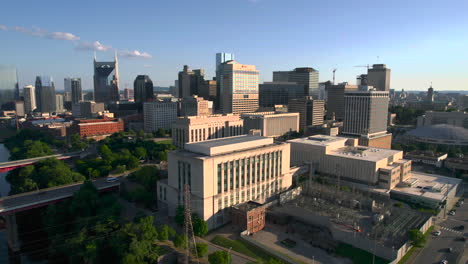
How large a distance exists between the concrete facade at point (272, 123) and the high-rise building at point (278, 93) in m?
43.3

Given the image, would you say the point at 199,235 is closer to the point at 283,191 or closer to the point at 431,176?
the point at 283,191

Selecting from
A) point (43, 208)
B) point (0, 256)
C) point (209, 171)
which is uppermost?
point (209, 171)

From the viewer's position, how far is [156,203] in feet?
154

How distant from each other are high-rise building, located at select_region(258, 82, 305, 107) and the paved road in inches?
4380

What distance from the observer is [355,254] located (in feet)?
108

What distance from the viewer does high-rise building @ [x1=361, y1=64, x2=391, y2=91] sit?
16912cm

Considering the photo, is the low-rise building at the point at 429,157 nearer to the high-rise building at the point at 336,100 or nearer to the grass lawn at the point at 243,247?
the grass lawn at the point at 243,247

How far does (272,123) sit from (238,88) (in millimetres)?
26180

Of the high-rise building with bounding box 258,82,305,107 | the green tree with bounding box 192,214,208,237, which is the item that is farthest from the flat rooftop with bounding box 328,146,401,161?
the high-rise building with bounding box 258,82,305,107

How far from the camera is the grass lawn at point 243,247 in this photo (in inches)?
1290

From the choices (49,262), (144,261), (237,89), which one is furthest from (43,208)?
(237,89)

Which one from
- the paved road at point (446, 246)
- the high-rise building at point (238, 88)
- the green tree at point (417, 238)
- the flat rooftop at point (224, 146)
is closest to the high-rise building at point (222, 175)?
the flat rooftop at point (224, 146)

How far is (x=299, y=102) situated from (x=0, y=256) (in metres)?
96.8

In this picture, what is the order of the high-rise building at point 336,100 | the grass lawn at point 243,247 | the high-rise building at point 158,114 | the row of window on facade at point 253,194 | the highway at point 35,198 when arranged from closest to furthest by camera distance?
1. the grass lawn at point 243,247
2. the row of window on facade at point 253,194
3. the highway at point 35,198
4. the high-rise building at point 158,114
5. the high-rise building at point 336,100
